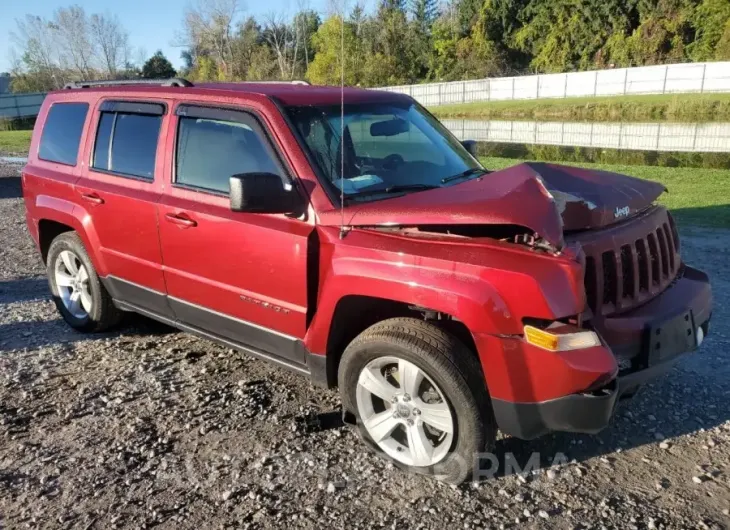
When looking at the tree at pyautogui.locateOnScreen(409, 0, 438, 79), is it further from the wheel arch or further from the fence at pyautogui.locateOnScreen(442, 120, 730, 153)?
the wheel arch

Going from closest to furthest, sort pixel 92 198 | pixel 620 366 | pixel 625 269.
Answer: pixel 620 366
pixel 625 269
pixel 92 198

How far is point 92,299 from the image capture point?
204 inches

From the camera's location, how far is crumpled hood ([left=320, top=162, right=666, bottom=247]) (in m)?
2.88

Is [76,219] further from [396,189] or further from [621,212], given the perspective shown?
[621,212]

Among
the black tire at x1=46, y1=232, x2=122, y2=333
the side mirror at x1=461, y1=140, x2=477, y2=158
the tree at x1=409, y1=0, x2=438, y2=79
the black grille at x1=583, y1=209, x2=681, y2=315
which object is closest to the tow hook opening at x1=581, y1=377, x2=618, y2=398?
the black grille at x1=583, y1=209, x2=681, y2=315

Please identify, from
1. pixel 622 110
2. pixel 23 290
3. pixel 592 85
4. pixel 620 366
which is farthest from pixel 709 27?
pixel 620 366

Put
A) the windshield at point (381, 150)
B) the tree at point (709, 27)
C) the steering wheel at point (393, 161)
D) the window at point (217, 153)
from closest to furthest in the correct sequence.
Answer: the windshield at point (381, 150) < the window at point (217, 153) < the steering wheel at point (393, 161) < the tree at point (709, 27)

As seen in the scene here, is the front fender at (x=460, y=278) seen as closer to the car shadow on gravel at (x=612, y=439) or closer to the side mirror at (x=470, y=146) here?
the car shadow on gravel at (x=612, y=439)

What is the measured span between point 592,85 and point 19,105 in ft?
125

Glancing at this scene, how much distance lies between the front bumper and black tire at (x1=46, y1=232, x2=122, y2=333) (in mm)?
3510

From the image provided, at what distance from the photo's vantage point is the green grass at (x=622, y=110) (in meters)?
28.6

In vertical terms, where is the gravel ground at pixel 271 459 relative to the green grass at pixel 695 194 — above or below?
below

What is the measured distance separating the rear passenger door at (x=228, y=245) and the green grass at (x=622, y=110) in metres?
27.9

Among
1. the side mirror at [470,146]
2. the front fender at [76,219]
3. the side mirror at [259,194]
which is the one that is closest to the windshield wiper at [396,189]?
the side mirror at [259,194]
